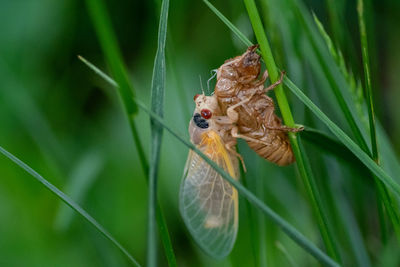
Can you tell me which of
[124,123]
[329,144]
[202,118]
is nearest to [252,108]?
[202,118]

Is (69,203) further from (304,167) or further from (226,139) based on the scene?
(226,139)

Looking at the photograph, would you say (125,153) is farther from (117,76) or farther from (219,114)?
(117,76)

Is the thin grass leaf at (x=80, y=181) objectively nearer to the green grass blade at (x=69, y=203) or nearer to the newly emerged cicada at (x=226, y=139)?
the newly emerged cicada at (x=226, y=139)

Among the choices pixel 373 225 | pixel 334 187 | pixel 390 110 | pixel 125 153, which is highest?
pixel 125 153

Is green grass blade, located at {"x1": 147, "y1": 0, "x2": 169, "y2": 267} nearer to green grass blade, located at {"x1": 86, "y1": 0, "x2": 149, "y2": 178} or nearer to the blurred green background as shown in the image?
green grass blade, located at {"x1": 86, "y1": 0, "x2": 149, "y2": 178}

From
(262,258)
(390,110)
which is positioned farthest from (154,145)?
(390,110)

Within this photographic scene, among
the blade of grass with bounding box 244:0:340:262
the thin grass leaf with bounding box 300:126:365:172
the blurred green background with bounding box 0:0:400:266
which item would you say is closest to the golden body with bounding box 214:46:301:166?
the blurred green background with bounding box 0:0:400:266

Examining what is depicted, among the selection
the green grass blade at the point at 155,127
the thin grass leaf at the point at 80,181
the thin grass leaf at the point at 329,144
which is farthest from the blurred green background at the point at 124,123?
the green grass blade at the point at 155,127
